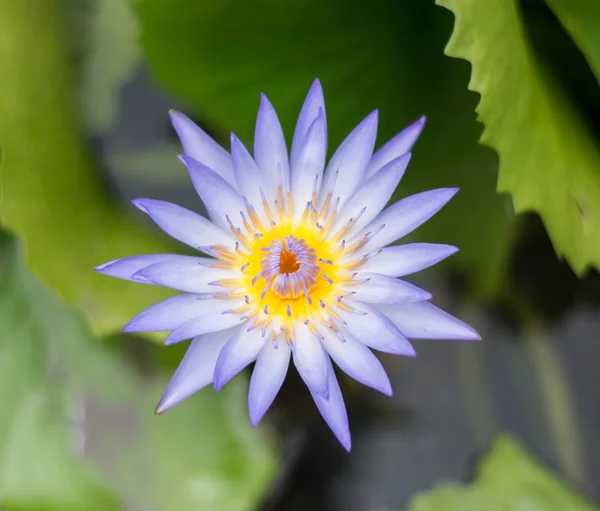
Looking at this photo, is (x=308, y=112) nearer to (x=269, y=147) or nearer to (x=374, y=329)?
(x=269, y=147)

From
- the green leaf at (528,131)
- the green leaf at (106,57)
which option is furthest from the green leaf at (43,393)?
the green leaf at (528,131)

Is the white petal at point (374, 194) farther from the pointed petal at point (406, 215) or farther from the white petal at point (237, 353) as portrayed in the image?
the white petal at point (237, 353)

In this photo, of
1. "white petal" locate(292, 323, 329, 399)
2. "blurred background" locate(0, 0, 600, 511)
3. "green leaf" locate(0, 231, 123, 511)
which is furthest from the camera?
"green leaf" locate(0, 231, 123, 511)

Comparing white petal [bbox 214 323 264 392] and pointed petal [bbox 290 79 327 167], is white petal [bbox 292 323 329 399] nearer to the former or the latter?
white petal [bbox 214 323 264 392]

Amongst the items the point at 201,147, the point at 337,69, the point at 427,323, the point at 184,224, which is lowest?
the point at 427,323

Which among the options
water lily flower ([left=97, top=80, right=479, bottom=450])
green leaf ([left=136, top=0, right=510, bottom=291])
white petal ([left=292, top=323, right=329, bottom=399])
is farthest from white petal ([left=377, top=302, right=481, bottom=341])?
green leaf ([left=136, top=0, right=510, bottom=291])

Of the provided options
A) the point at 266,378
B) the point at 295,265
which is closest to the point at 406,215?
the point at 295,265
